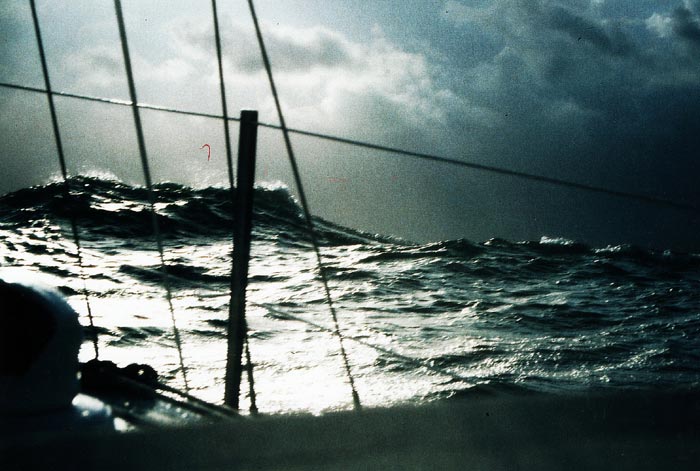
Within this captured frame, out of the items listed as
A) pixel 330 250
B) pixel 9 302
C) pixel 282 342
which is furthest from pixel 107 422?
pixel 330 250

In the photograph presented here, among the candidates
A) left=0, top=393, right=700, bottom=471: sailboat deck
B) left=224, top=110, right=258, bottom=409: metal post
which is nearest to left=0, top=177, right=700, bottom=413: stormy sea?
left=0, top=393, right=700, bottom=471: sailboat deck

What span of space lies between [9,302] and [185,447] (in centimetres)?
32

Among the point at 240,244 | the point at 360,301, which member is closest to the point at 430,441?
the point at 240,244

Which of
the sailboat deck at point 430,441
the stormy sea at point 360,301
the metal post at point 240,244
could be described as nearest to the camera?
the sailboat deck at point 430,441

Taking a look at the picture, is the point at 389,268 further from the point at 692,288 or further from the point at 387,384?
the point at 387,384

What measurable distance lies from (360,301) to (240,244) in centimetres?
774

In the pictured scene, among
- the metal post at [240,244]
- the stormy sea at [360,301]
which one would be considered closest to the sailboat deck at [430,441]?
the stormy sea at [360,301]

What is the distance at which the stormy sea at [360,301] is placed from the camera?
586 cm

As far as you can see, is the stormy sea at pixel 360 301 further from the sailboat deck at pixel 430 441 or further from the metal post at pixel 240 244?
the metal post at pixel 240 244

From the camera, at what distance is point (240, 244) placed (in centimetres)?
177

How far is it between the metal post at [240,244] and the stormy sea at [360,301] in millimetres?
573

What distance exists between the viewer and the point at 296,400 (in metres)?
4.83

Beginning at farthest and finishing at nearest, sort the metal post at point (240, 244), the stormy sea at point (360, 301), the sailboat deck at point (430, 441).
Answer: the stormy sea at point (360, 301)
the metal post at point (240, 244)
the sailboat deck at point (430, 441)

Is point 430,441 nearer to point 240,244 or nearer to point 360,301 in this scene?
point 240,244
